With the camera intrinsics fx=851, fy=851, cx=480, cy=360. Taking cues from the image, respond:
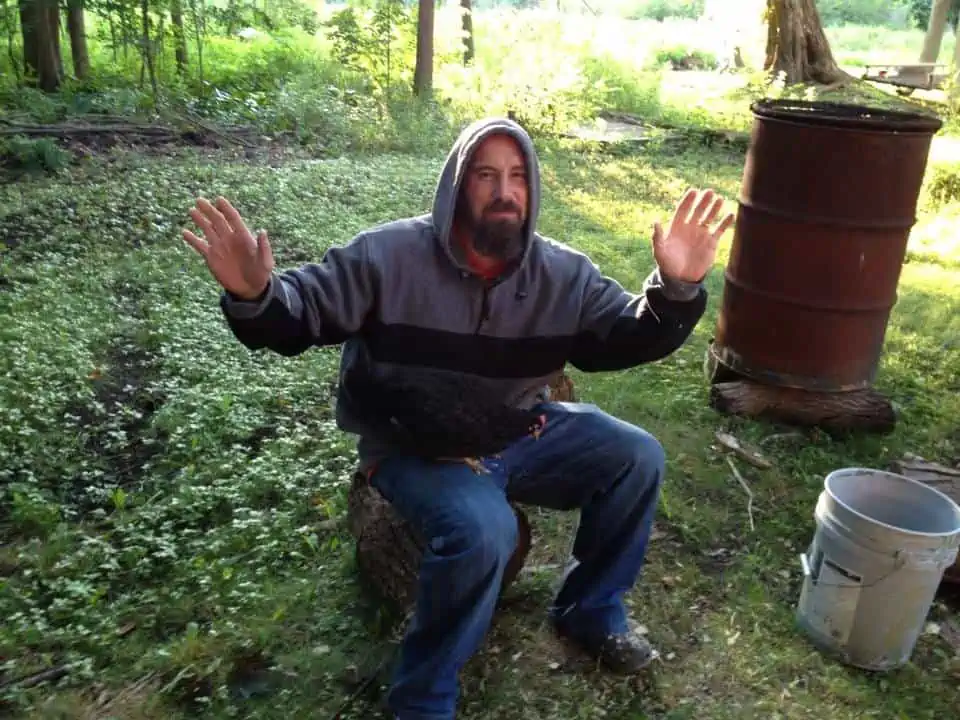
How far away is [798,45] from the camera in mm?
15930

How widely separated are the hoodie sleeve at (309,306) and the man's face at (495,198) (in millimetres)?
350

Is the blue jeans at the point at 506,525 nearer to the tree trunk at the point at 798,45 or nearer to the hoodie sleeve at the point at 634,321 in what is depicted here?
the hoodie sleeve at the point at 634,321

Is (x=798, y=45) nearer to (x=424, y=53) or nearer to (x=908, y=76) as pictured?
(x=908, y=76)

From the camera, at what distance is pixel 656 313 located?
2.52 m

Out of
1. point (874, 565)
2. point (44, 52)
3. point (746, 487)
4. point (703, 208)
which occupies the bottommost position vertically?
point (746, 487)

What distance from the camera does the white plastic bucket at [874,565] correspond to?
2.71 meters

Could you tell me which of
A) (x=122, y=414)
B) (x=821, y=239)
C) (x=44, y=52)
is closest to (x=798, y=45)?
(x=44, y=52)

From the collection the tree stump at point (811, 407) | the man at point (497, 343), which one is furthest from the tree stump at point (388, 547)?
the tree stump at point (811, 407)

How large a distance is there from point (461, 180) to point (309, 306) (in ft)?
2.03

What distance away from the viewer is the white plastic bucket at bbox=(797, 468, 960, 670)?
271 centimetres

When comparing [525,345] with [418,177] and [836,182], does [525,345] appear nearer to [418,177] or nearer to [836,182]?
[836,182]

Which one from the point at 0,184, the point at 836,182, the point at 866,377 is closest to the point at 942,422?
the point at 866,377

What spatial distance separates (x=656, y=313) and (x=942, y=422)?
3.02 m

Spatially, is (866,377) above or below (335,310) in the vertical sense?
below
